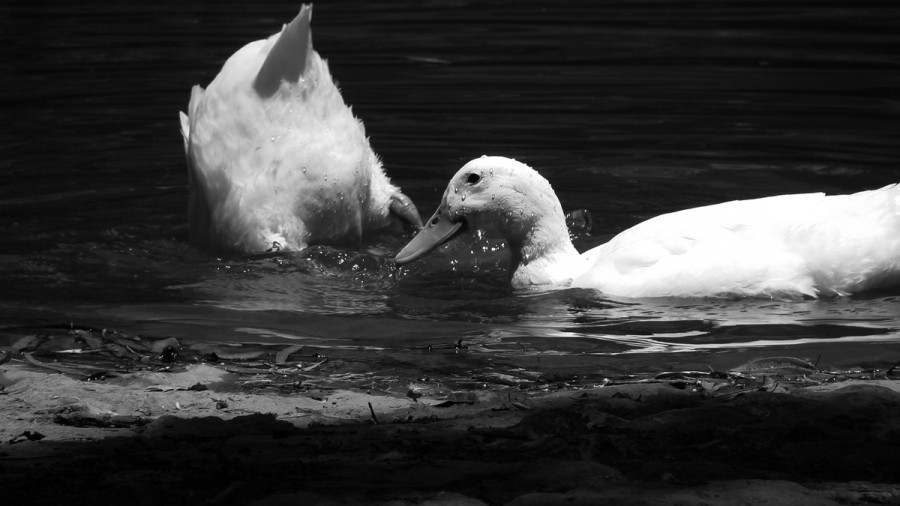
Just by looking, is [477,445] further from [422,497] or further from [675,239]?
[675,239]

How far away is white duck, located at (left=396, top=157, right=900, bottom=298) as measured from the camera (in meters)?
6.45

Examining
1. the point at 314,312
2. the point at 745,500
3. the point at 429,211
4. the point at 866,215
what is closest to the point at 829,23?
the point at 429,211

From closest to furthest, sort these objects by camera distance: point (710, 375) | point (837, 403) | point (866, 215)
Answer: point (837, 403), point (710, 375), point (866, 215)

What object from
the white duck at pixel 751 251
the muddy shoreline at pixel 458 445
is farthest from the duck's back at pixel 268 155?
the muddy shoreline at pixel 458 445

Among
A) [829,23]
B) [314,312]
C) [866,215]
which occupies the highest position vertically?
[829,23]

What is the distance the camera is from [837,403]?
4.28 m

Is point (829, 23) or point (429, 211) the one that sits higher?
point (829, 23)

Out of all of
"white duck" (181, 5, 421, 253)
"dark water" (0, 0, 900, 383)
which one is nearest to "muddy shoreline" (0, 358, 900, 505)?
"dark water" (0, 0, 900, 383)

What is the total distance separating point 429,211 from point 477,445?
5255 mm

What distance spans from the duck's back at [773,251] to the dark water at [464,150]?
0.11m

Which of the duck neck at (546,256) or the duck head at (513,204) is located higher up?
the duck head at (513,204)

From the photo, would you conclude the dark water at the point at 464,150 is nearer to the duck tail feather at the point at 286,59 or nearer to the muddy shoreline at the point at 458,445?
the muddy shoreline at the point at 458,445

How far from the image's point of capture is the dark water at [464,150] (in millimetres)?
6160

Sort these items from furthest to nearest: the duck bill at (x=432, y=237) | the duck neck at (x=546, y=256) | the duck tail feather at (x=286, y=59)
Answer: the duck tail feather at (x=286, y=59), the duck bill at (x=432, y=237), the duck neck at (x=546, y=256)
